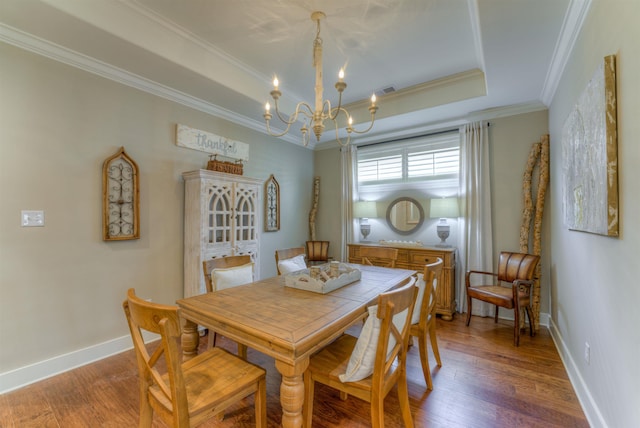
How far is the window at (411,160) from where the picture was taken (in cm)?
389

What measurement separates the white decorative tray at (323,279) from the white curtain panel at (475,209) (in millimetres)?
2130

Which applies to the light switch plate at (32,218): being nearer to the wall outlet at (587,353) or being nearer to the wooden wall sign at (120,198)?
the wooden wall sign at (120,198)

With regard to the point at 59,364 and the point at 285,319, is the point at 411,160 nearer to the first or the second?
the point at 285,319

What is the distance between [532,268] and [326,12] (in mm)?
3195

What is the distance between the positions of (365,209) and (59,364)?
12.7 feet

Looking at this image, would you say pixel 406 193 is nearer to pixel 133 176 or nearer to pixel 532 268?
pixel 532 268

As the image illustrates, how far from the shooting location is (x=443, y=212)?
145 inches

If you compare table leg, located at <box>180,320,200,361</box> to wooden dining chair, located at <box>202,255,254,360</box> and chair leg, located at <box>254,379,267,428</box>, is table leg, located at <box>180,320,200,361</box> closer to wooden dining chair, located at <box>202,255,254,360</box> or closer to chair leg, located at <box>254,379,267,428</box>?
wooden dining chair, located at <box>202,255,254,360</box>

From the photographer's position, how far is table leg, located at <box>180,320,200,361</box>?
5.60 ft

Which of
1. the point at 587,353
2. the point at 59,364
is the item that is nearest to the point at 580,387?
the point at 587,353

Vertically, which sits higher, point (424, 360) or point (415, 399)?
point (424, 360)

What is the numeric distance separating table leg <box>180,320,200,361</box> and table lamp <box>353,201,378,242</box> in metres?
3.19

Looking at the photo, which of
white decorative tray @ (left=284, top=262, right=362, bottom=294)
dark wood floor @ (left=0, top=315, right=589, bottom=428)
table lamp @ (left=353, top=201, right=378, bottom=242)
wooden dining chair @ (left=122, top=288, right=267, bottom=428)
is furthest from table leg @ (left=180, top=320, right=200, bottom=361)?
table lamp @ (left=353, top=201, right=378, bottom=242)

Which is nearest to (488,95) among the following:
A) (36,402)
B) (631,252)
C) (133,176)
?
(631,252)
